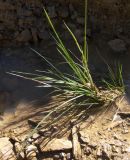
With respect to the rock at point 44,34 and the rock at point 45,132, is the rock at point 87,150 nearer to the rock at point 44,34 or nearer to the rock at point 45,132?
the rock at point 45,132

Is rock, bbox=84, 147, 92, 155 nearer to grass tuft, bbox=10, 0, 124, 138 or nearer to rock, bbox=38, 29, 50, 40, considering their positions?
grass tuft, bbox=10, 0, 124, 138

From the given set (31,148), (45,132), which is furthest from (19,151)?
(45,132)

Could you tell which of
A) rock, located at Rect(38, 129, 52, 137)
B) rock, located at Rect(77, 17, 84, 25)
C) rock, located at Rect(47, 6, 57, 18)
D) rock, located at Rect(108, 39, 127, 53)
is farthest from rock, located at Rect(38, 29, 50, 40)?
rock, located at Rect(38, 129, 52, 137)

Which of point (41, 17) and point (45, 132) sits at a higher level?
point (41, 17)

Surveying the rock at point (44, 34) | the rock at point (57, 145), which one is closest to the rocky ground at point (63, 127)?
the rock at point (57, 145)

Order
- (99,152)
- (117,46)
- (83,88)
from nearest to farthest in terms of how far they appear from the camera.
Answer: (99,152) → (83,88) → (117,46)

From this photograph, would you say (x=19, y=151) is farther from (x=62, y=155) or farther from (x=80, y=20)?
(x=80, y=20)
